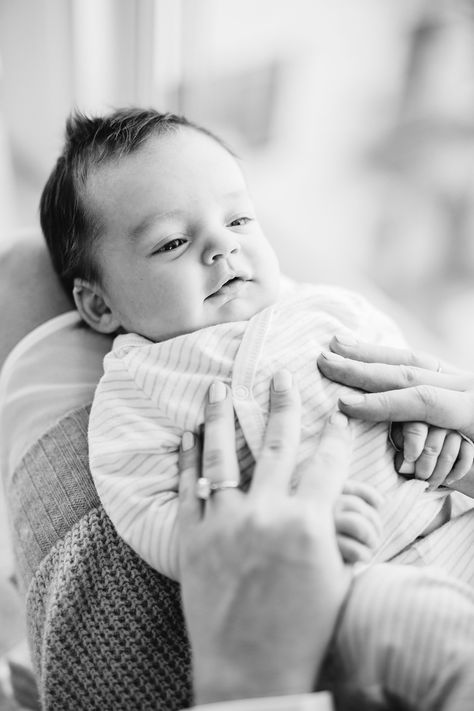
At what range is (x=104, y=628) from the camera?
751 mm

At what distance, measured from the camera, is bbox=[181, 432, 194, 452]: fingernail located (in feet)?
2.66

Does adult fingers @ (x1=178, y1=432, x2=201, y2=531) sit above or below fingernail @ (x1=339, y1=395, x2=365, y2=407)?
below

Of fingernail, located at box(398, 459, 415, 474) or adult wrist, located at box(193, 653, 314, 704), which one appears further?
fingernail, located at box(398, 459, 415, 474)

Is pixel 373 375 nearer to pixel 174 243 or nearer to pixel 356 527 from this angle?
pixel 356 527

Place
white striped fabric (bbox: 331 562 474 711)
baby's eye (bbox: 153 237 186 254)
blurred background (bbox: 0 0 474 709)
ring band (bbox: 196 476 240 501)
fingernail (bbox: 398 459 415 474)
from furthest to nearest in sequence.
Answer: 1. blurred background (bbox: 0 0 474 709)
2. baby's eye (bbox: 153 237 186 254)
3. fingernail (bbox: 398 459 415 474)
4. ring band (bbox: 196 476 240 501)
5. white striped fabric (bbox: 331 562 474 711)

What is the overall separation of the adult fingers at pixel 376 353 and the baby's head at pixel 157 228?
0.51 feet

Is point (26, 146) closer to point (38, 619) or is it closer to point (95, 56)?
point (95, 56)

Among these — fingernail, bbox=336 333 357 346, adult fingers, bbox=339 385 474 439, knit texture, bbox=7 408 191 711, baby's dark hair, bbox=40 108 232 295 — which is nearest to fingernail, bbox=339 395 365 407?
adult fingers, bbox=339 385 474 439

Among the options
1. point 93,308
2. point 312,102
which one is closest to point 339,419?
point 93,308

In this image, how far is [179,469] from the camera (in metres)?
0.82

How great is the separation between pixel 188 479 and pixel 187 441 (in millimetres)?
61

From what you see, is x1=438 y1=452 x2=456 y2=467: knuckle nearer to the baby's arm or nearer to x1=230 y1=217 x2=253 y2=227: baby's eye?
the baby's arm

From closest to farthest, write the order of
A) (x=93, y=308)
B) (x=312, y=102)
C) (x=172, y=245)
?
(x=172, y=245) < (x=93, y=308) < (x=312, y=102)

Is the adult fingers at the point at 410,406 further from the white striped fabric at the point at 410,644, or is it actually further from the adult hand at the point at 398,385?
→ the white striped fabric at the point at 410,644
